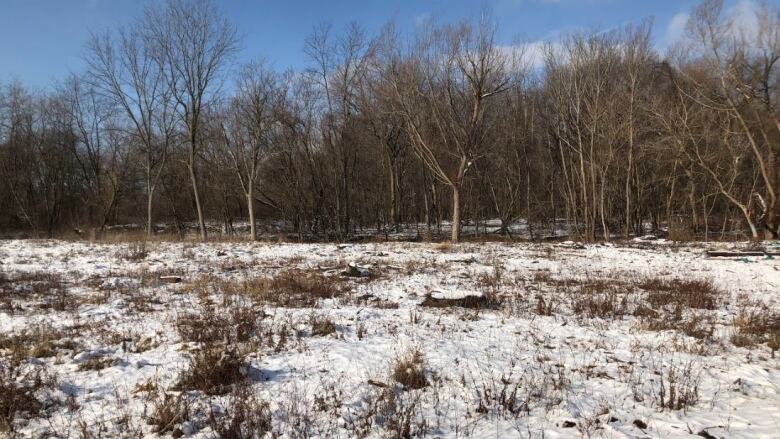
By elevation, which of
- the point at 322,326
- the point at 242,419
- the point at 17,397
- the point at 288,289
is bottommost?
the point at 242,419

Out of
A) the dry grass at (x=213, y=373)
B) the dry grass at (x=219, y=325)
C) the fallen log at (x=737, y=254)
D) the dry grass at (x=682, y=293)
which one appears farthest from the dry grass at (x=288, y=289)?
the fallen log at (x=737, y=254)

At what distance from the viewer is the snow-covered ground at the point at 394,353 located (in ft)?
12.8

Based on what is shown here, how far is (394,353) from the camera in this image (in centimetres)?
561

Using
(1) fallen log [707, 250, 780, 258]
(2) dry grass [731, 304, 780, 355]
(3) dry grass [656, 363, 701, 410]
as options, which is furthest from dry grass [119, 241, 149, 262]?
(1) fallen log [707, 250, 780, 258]

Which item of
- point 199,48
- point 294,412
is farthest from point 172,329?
point 199,48

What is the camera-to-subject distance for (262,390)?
4.52 meters

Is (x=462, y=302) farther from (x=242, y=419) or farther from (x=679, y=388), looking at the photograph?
(x=242, y=419)

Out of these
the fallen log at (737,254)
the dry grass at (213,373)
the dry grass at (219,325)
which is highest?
the fallen log at (737,254)

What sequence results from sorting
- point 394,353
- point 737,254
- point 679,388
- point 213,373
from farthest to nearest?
point 737,254, point 394,353, point 213,373, point 679,388

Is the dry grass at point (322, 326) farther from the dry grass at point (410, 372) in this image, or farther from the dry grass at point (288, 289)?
the dry grass at point (410, 372)

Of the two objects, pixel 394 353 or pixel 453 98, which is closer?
pixel 394 353

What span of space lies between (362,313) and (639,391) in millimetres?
4290

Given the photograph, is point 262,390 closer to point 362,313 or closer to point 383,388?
point 383,388

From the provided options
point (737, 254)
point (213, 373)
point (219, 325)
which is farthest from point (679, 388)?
point (737, 254)
